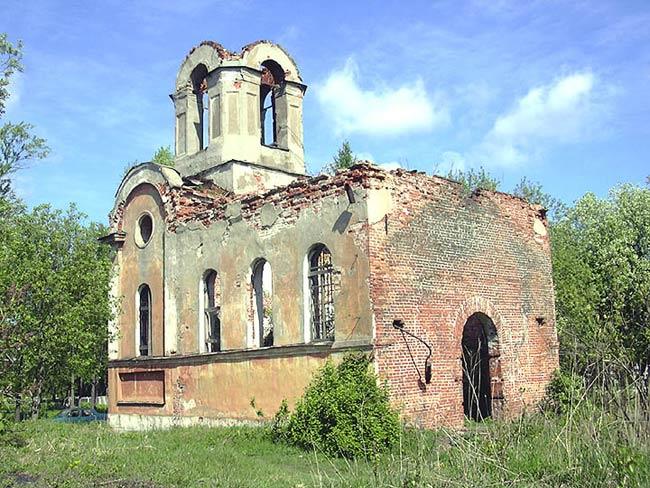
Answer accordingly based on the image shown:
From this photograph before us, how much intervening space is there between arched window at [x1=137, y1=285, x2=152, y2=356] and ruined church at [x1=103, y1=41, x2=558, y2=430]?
0.18 ft

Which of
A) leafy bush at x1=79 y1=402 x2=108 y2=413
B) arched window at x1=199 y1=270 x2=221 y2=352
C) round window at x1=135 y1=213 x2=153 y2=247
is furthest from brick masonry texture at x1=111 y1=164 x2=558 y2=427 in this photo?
leafy bush at x1=79 y1=402 x2=108 y2=413

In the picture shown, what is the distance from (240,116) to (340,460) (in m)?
11.2

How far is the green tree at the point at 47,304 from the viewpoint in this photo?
17.2 metres

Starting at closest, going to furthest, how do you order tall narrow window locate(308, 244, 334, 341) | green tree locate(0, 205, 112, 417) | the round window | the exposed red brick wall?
the exposed red brick wall < tall narrow window locate(308, 244, 334, 341) < green tree locate(0, 205, 112, 417) < the round window

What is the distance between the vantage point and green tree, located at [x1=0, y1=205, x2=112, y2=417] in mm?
17219

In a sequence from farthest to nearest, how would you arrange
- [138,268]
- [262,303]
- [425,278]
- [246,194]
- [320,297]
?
[138,268] < [246,194] < [262,303] < [320,297] < [425,278]

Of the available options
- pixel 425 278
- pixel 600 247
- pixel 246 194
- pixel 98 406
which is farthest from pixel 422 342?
pixel 98 406

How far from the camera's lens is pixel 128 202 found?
20.4m

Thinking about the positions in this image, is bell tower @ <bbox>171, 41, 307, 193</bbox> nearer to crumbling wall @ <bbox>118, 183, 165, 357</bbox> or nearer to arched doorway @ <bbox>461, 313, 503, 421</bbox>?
crumbling wall @ <bbox>118, 183, 165, 357</bbox>

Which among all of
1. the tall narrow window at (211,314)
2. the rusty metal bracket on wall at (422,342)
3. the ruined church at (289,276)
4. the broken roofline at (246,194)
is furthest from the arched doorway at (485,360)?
the tall narrow window at (211,314)

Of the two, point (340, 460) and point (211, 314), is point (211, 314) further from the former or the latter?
point (340, 460)

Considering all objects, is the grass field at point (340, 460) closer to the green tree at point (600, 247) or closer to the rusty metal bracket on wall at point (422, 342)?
the rusty metal bracket on wall at point (422, 342)

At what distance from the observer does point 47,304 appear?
18.5 metres

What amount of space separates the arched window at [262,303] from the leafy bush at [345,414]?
3162mm
